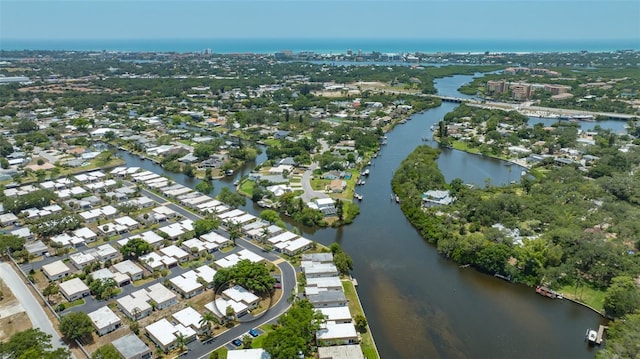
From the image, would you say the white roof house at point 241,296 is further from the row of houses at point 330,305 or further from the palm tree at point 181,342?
the palm tree at point 181,342

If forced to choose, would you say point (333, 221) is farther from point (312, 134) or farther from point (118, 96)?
point (118, 96)

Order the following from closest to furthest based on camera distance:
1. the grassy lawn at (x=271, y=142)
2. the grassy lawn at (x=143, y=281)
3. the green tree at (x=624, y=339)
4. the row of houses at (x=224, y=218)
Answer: the green tree at (x=624, y=339) < the grassy lawn at (x=143, y=281) < the row of houses at (x=224, y=218) < the grassy lawn at (x=271, y=142)

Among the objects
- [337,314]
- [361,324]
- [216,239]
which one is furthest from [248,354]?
[216,239]

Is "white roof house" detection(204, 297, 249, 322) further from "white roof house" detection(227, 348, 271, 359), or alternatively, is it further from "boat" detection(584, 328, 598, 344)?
"boat" detection(584, 328, 598, 344)

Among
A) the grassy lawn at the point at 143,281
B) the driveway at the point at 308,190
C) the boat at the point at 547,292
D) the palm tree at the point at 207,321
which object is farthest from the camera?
the driveway at the point at 308,190

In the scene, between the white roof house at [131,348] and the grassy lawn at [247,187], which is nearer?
the white roof house at [131,348]

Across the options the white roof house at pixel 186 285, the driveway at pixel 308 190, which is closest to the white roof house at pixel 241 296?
the white roof house at pixel 186 285

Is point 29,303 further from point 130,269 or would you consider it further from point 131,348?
point 131,348
